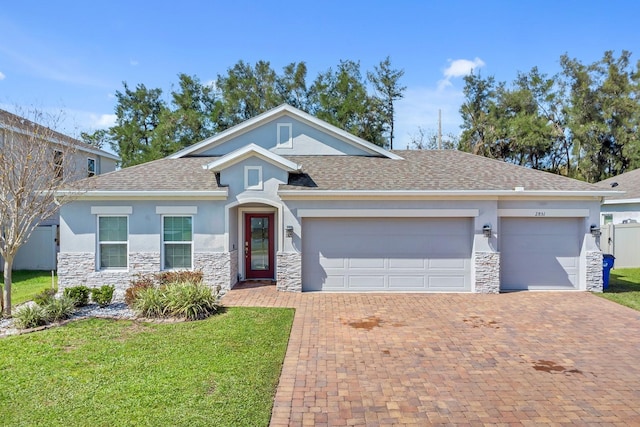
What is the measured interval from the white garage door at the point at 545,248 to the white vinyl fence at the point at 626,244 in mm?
6701

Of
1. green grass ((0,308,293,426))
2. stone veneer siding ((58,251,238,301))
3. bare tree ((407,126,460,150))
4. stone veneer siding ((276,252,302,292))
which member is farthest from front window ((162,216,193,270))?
bare tree ((407,126,460,150))

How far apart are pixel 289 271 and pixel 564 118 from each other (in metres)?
33.6

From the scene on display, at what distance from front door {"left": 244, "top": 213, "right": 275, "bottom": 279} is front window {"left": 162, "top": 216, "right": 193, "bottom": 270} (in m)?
2.02

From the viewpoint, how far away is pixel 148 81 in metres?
32.8

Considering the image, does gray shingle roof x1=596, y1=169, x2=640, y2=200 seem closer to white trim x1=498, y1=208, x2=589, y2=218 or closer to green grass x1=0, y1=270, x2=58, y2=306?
white trim x1=498, y1=208, x2=589, y2=218

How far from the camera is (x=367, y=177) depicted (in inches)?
486

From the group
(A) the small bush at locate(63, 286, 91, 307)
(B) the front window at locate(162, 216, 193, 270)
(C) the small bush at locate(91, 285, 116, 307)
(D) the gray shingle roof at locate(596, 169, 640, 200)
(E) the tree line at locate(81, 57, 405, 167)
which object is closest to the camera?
(A) the small bush at locate(63, 286, 91, 307)

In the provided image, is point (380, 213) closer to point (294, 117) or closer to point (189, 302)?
point (294, 117)

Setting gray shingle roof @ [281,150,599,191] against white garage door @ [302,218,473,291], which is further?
white garage door @ [302,218,473,291]

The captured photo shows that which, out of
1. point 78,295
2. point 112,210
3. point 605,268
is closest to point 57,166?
point 112,210

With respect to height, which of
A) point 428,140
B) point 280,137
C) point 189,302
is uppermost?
point 428,140

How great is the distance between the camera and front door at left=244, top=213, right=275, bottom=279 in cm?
1307

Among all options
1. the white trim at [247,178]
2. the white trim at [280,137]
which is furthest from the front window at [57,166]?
the white trim at [280,137]

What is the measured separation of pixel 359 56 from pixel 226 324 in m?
29.1
